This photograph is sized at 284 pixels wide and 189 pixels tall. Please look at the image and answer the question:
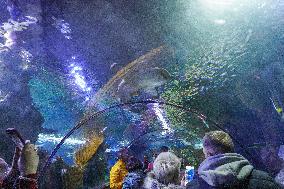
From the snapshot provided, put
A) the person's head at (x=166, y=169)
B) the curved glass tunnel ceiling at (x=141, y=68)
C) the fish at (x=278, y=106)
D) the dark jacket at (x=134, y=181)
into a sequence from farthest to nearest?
the fish at (x=278, y=106), the curved glass tunnel ceiling at (x=141, y=68), the dark jacket at (x=134, y=181), the person's head at (x=166, y=169)

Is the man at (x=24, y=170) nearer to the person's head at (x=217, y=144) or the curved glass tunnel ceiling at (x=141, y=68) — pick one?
the curved glass tunnel ceiling at (x=141, y=68)

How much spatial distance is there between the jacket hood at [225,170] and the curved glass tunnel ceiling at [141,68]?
11.2 feet

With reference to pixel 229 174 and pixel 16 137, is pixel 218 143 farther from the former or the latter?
pixel 16 137

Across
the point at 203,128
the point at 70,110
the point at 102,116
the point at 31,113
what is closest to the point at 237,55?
the point at 203,128

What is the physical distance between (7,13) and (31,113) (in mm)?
6749

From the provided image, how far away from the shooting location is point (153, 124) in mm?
17891

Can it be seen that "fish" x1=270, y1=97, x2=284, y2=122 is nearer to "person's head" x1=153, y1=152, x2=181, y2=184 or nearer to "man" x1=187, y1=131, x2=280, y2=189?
"person's head" x1=153, y1=152, x2=181, y2=184

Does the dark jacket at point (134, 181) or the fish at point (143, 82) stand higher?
the fish at point (143, 82)

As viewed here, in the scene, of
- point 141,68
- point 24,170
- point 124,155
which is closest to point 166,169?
point 24,170

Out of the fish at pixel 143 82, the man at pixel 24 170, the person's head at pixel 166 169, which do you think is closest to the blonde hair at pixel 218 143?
the person's head at pixel 166 169

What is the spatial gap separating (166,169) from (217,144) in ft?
4.34

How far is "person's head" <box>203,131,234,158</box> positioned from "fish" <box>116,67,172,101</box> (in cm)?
720

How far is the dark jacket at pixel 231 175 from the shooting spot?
2.79 meters

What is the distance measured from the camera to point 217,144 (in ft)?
10.4
